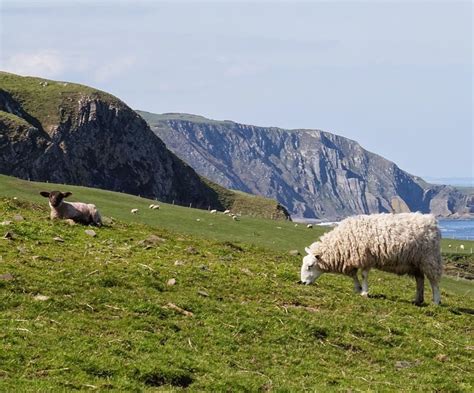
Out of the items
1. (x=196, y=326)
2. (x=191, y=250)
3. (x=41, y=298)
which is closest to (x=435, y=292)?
(x=191, y=250)

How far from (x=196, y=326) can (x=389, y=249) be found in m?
8.32

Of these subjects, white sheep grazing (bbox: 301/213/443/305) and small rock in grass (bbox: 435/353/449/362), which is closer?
small rock in grass (bbox: 435/353/449/362)

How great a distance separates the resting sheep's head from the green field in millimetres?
462

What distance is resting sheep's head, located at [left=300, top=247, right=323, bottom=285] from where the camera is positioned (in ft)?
74.7

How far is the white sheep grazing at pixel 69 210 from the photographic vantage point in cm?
2786

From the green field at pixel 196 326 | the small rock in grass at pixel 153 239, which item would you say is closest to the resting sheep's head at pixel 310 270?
the green field at pixel 196 326

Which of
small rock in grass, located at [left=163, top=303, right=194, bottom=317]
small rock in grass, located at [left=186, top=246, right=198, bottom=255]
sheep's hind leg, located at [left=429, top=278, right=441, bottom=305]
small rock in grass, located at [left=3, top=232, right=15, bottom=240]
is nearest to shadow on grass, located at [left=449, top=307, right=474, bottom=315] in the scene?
sheep's hind leg, located at [left=429, top=278, right=441, bottom=305]

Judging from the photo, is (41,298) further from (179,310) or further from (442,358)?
(442,358)

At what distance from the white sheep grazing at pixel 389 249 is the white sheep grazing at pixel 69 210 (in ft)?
34.0

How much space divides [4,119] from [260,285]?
174248 millimetres

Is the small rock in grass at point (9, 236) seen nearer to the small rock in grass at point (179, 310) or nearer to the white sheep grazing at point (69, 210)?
the white sheep grazing at point (69, 210)

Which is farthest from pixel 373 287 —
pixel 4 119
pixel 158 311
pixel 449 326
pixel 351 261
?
pixel 4 119

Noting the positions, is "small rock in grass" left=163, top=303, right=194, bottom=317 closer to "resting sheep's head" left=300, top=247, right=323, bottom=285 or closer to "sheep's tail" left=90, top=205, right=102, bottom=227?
"resting sheep's head" left=300, top=247, right=323, bottom=285

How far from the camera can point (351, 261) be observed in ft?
73.6
